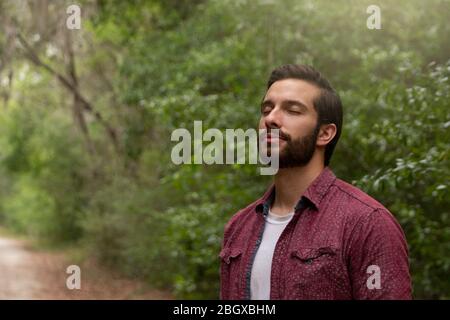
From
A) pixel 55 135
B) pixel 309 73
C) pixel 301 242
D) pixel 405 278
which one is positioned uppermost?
pixel 55 135

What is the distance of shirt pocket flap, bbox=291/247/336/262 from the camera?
7.25 ft

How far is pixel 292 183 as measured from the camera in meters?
2.53

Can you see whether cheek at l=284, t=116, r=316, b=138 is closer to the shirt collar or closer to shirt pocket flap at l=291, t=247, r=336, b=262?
the shirt collar

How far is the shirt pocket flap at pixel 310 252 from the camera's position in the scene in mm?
2209

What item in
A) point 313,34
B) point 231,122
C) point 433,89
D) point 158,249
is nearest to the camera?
point 433,89

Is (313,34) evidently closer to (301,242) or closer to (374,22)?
(374,22)

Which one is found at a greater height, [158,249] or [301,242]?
[158,249]

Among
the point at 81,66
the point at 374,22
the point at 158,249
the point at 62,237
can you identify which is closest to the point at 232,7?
the point at 374,22

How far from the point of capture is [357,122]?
5.96 metres

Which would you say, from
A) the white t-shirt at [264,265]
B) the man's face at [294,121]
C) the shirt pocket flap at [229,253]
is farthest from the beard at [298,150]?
the shirt pocket flap at [229,253]

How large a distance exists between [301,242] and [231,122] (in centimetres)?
512

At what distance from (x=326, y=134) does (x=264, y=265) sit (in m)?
0.63

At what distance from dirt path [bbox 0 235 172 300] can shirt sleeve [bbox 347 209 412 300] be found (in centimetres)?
1016

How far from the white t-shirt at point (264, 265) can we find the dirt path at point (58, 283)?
9.89 m
